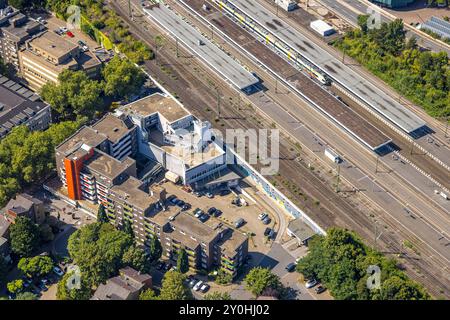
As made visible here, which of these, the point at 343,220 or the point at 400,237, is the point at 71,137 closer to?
the point at 343,220

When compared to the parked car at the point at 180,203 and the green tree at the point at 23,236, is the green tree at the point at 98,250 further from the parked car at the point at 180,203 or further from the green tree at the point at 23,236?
the parked car at the point at 180,203

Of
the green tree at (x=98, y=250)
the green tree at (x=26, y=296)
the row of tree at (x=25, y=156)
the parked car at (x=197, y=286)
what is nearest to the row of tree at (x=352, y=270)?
the parked car at (x=197, y=286)

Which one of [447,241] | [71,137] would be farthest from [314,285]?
[71,137]

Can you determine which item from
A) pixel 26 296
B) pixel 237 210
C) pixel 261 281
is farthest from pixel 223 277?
pixel 26 296

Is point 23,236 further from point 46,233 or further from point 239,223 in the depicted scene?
point 239,223

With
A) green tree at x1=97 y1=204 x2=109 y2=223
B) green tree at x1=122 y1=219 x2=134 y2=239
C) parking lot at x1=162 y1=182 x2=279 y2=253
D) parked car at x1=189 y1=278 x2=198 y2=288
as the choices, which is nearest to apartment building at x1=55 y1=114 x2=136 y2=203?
green tree at x1=97 y1=204 x2=109 y2=223

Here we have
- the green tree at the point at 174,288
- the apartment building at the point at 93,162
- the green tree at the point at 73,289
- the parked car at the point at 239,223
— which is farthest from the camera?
the parked car at the point at 239,223
